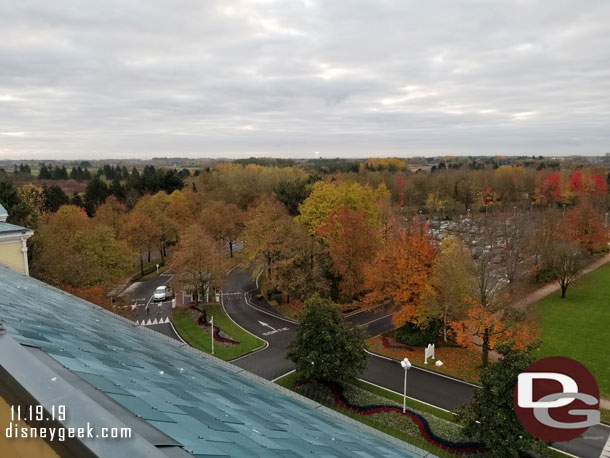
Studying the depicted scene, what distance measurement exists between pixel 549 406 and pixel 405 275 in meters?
11.8

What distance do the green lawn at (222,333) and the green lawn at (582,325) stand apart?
62.7 feet

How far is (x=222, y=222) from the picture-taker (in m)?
48.0

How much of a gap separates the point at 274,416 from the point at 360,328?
15165 mm

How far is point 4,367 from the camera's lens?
3.02m

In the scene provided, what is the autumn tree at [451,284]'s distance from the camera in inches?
952

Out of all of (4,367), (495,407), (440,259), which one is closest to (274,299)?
(440,259)

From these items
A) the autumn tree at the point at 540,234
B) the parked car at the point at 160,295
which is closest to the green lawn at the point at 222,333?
the parked car at the point at 160,295

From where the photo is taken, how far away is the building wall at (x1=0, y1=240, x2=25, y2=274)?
55.9ft

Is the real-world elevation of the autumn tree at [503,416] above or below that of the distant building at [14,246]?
below

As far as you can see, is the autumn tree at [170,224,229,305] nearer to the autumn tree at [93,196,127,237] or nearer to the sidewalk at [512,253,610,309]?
the autumn tree at [93,196,127,237]

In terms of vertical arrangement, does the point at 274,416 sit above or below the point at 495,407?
above

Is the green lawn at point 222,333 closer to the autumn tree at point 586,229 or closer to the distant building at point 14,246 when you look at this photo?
the distant building at point 14,246

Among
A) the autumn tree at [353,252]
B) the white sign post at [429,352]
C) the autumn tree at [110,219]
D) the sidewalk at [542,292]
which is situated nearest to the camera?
the white sign post at [429,352]

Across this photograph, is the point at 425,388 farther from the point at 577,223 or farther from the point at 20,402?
the point at 577,223
